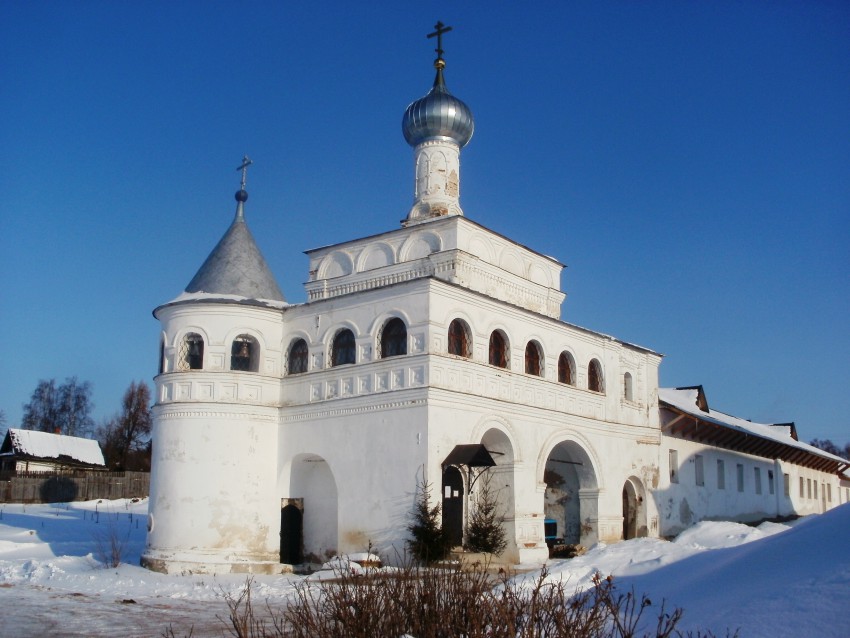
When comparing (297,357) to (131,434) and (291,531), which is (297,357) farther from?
(131,434)

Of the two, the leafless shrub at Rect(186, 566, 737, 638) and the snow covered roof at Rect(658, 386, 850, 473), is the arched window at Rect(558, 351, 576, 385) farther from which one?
the leafless shrub at Rect(186, 566, 737, 638)

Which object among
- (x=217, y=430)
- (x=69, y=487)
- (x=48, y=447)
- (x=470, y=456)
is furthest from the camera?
(x=48, y=447)

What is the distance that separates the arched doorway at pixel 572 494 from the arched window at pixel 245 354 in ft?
22.9

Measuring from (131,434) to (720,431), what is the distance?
4274 centimetres

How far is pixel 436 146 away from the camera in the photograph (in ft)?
70.1

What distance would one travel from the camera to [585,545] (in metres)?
20.3

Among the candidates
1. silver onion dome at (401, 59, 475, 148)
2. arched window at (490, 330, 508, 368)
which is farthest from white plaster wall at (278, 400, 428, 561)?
silver onion dome at (401, 59, 475, 148)

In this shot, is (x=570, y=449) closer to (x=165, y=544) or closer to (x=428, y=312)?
(x=428, y=312)

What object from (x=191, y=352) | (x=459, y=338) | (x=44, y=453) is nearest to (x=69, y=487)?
(x=44, y=453)

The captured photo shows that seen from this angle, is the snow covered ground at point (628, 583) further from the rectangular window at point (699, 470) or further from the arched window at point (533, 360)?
the rectangular window at point (699, 470)

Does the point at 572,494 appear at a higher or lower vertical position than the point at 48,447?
lower

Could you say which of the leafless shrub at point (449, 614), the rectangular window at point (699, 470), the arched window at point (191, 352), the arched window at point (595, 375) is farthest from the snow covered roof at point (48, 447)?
the leafless shrub at point (449, 614)

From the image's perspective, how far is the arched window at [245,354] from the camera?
18984 millimetres

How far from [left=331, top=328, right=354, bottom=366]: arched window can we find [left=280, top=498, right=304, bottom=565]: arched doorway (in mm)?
3110
